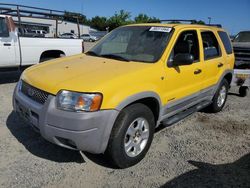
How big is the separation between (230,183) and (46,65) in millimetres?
2971

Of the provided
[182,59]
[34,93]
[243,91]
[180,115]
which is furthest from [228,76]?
[34,93]

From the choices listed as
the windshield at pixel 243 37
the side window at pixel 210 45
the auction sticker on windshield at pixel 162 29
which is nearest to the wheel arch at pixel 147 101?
the auction sticker on windshield at pixel 162 29

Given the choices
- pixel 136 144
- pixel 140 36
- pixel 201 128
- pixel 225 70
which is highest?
pixel 140 36

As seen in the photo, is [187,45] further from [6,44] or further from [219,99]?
[6,44]

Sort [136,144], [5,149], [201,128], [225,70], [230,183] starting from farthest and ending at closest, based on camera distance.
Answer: [225,70] < [201,128] < [5,149] < [136,144] < [230,183]

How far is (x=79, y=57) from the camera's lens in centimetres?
467

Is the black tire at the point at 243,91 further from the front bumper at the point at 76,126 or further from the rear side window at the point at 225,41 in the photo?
the front bumper at the point at 76,126

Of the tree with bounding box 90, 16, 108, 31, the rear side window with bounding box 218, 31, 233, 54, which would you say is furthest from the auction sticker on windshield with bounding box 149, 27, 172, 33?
the tree with bounding box 90, 16, 108, 31

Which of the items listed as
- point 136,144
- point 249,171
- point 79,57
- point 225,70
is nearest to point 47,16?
point 79,57

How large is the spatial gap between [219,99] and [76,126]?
3.99 metres

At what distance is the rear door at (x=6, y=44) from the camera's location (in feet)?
24.5

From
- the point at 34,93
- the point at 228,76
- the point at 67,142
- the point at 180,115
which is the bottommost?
the point at 180,115

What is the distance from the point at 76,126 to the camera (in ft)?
10.1

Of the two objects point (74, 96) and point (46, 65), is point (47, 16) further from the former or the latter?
A: point (74, 96)
